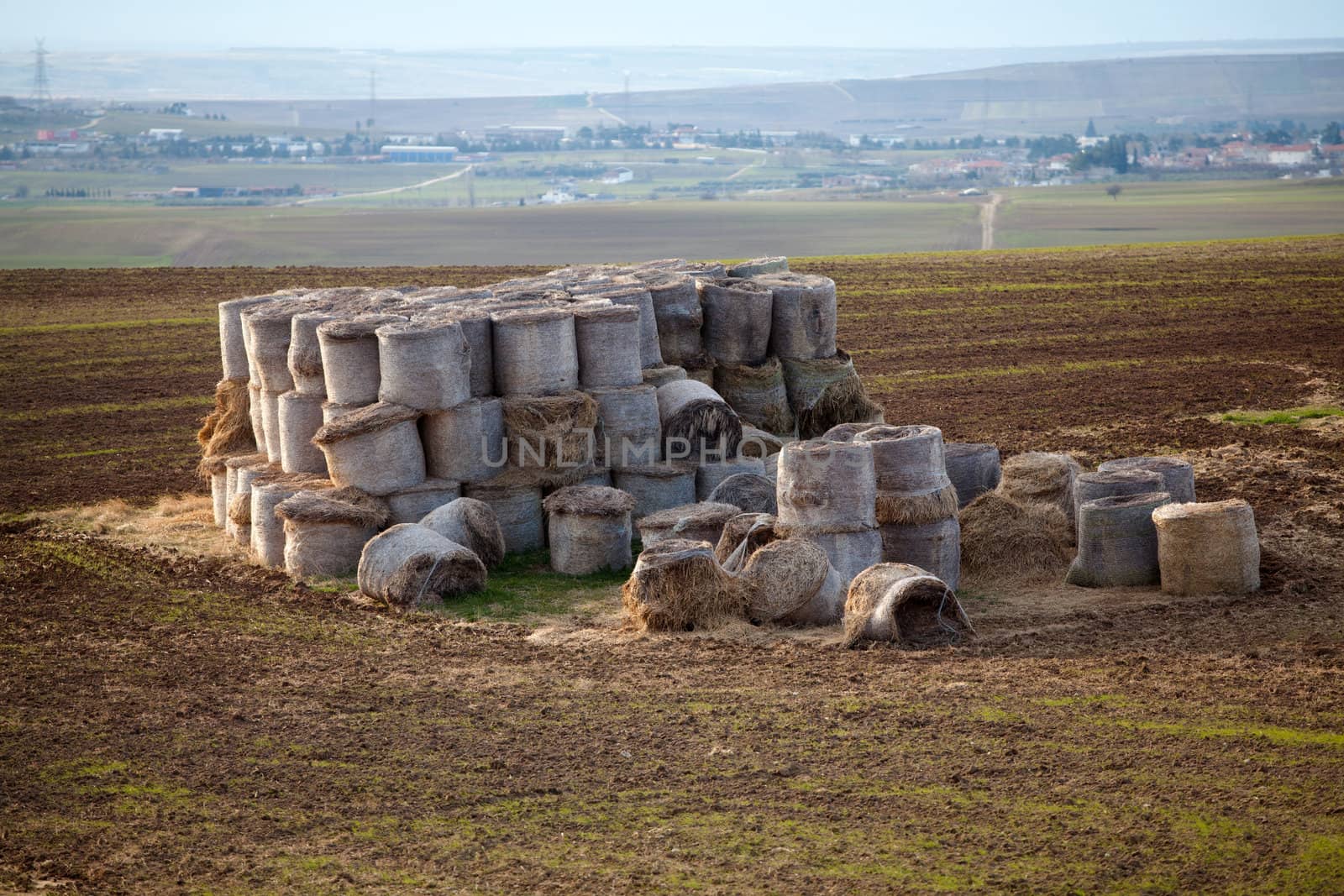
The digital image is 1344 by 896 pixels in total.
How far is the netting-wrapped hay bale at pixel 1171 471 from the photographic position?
14500 mm

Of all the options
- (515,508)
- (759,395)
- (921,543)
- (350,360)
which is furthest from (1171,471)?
(350,360)

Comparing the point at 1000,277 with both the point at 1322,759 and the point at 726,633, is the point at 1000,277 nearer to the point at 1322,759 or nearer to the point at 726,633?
the point at 726,633

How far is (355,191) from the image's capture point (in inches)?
6053

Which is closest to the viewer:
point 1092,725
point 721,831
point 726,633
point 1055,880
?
point 1055,880

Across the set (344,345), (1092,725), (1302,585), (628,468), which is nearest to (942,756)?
Result: (1092,725)

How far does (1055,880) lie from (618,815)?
8.57 ft

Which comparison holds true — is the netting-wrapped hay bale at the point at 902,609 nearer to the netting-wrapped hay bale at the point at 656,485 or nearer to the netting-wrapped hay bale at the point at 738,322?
the netting-wrapped hay bale at the point at 656,485

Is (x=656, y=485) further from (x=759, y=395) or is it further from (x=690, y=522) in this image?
(x=759, y=395)

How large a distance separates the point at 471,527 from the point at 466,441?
1061 millimetres

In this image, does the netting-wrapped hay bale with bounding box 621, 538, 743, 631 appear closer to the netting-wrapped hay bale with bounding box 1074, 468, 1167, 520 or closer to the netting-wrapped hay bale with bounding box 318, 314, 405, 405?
the netting-wrapped hay bale with bounding box 1074, 468, 1167, 520

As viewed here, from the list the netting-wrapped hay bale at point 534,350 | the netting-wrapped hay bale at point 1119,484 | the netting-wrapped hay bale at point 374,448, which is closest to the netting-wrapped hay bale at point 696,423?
the netting-wrapped hay bale at point 534,350

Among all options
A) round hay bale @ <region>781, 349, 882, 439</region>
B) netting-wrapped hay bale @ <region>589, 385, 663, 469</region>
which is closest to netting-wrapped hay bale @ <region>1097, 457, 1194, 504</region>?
round hay bale @ <region>781, 349, 882, 439</region>

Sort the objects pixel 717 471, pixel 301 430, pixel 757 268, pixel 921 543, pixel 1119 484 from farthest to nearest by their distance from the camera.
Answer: pixel 757 268, pixel 717 471, pixel 301 430, pixel 1119 484, pixel 921 543

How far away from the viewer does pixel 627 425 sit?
15.9 metres
